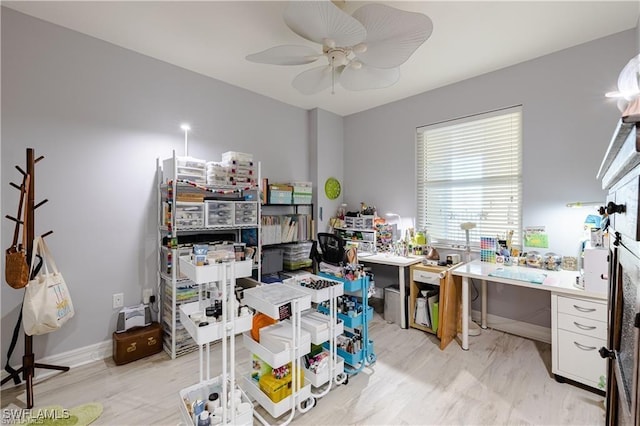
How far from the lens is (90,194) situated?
2381 mm

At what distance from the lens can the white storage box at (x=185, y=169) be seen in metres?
2.57

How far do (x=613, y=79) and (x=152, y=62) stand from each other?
4.10 m

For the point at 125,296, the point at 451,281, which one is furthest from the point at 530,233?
the point at 125,296

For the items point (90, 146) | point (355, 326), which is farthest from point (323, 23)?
point (90, 146)

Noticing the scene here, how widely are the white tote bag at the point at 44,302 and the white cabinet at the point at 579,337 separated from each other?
3.58 meters

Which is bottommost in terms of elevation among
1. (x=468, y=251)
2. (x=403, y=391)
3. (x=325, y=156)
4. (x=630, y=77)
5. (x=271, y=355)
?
(x=403, y=391)

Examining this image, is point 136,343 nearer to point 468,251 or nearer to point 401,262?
point 401,262

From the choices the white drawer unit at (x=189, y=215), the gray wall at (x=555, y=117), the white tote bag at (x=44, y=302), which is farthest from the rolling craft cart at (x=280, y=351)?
the gray wall at (x=555, y=117)

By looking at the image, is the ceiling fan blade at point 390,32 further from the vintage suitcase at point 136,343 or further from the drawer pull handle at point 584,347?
the vintage suitcase at point 136,343

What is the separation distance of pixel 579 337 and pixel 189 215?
3.22 m

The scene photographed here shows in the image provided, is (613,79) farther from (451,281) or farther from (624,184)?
(624,184)

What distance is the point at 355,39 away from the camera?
1675mm

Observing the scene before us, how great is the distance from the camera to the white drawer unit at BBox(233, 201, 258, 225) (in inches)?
115

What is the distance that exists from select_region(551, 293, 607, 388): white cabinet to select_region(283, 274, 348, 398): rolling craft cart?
1.59 m
